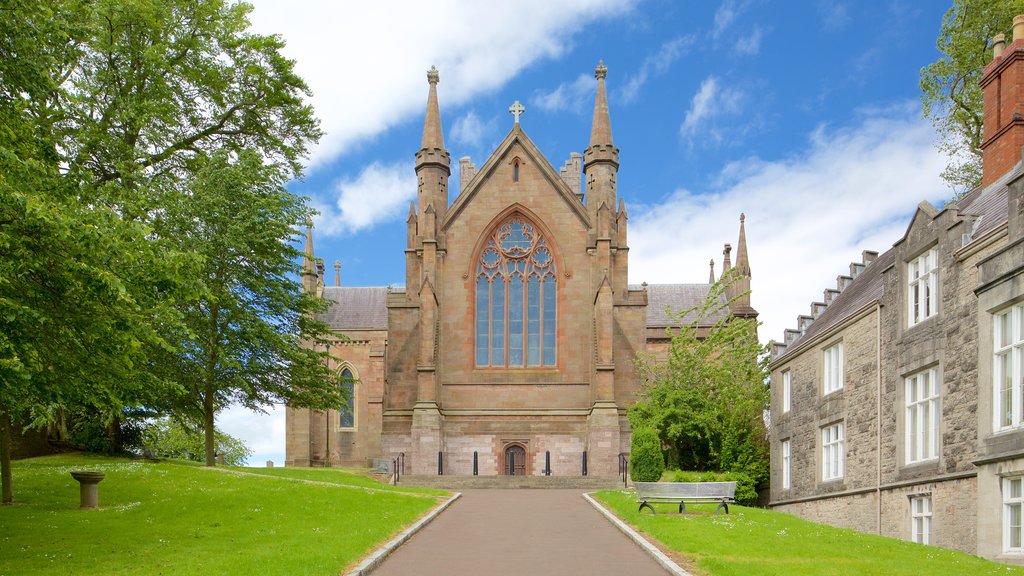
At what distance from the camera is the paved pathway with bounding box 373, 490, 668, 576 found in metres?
15.4

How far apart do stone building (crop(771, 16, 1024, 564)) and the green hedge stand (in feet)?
10.9

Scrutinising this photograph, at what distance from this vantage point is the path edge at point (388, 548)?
47.8 ft

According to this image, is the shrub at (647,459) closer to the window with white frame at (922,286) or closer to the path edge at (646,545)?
the path edge at (646,545)

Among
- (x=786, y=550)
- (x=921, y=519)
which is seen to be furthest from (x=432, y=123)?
(x=786, y=550)

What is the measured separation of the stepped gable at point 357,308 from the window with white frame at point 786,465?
3343cm

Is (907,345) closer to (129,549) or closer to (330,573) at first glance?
(330,573)

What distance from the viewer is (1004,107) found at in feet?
76.4

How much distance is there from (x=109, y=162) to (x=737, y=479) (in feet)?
78.1

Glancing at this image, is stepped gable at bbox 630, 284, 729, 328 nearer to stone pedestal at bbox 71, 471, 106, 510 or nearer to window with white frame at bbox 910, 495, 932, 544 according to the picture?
window with white frame at bbox 910, 495, 932, 544

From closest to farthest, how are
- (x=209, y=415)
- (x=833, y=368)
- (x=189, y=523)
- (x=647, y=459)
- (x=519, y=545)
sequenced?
(x=519, y=545), (x=189, y=523), (x=833, y=368), (x=647, y=459), (x=209, y=415)

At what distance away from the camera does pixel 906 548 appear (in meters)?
18.1

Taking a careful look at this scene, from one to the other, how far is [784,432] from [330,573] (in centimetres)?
2215

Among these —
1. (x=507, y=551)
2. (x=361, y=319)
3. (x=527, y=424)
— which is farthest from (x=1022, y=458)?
(x=361, y=319)

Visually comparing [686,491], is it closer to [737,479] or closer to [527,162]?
[737,479]
